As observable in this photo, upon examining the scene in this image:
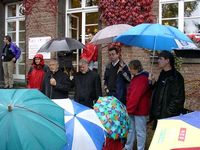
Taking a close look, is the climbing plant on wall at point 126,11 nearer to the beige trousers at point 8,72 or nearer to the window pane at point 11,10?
the beige trousers at point 8,72

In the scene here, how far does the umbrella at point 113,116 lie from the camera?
587cm

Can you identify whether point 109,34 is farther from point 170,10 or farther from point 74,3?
point 74,3

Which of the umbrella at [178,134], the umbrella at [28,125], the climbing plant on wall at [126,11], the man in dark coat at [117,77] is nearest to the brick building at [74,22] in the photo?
the climbing plant on wall at [126,11]

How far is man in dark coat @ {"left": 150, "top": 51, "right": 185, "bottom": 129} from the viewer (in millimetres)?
5699

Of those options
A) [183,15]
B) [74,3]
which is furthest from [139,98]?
[74,3]

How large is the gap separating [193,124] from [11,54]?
1142cm

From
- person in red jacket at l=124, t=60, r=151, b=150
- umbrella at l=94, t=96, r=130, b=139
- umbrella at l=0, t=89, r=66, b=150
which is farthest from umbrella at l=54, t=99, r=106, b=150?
person in red jacket at l=124, t=60, r=151, b=150

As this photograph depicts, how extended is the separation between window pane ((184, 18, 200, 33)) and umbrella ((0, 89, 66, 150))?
7.32 m

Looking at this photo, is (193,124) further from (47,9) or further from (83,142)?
(47,9)

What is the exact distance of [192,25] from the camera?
392 inches

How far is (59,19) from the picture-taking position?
41.4 feet

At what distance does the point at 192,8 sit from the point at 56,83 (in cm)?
483

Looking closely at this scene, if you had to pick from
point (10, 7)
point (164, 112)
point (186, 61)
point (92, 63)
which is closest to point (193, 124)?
point (164, 112)

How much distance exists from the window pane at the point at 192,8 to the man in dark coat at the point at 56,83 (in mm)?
4561
